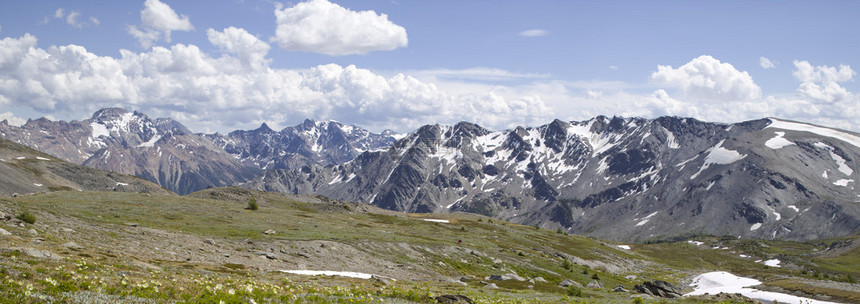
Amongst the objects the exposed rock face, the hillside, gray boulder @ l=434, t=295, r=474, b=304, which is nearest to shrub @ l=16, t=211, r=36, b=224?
the hillside

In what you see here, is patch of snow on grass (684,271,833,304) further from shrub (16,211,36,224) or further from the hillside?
shrub (16,211,36,224)

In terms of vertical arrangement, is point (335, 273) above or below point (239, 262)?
below

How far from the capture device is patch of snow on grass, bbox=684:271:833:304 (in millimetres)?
74375

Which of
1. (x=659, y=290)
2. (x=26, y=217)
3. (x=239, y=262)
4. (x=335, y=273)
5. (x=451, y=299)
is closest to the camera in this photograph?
Answer: (x=451, y=299)

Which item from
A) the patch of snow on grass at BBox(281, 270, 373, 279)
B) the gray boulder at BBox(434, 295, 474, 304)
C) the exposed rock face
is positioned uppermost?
the gray boulder at BBox(434, 295, 474, 304)

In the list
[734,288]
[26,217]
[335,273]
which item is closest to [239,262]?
[335,273]

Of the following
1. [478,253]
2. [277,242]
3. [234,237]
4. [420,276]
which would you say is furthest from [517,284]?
[234,237]

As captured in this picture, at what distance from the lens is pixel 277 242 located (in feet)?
246

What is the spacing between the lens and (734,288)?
325 ft

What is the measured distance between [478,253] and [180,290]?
240 feet

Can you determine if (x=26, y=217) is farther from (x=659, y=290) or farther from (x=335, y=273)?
(x=659, y=290)

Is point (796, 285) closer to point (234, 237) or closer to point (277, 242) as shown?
point (277, 242)

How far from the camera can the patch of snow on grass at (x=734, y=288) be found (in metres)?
74.4

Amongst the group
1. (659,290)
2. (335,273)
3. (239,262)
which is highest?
(239,262)
